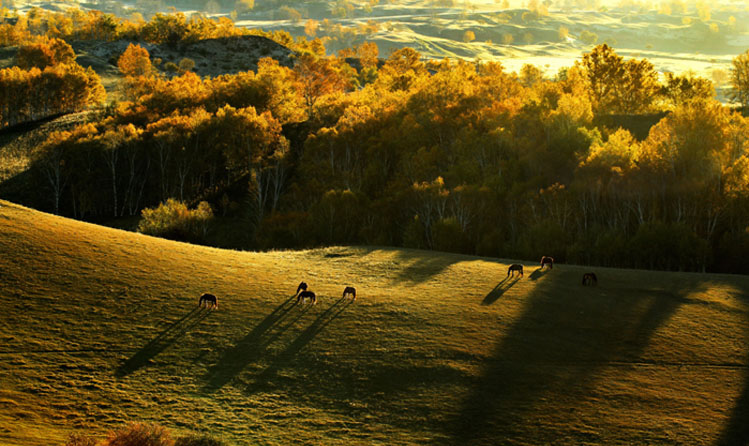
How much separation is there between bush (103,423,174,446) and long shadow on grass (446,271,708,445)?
11.6m

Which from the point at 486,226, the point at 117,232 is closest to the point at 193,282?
the point at 117,232

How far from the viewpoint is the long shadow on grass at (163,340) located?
28125 millimetres

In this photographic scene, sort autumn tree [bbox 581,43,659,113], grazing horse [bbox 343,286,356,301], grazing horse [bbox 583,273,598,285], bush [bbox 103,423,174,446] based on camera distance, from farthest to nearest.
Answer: autumn tree [bbox 581,43,659,113] → grazing horse [bbox 583,273,598,285] → grazing horse [bbox 343,286,356,301] → bush [bbox 103,423,174,446]

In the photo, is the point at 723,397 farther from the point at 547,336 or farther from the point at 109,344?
the point at 109,344

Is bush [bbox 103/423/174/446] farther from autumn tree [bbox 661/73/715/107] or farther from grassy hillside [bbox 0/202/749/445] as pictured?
Result: autumn tree [bbox 661/73/715/107]

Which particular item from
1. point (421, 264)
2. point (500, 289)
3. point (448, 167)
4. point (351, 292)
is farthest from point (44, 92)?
point (500, 289)

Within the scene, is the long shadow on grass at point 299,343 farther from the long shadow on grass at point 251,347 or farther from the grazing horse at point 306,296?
the grazing horse at point 306,296

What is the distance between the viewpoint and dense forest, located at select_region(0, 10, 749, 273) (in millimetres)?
68312

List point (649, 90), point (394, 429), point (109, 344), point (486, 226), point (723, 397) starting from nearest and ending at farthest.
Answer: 1. point (394, 429)
2. point (723, 397)
3. point (109, 344)
4. point (486, 226)
5. point (649, 90)

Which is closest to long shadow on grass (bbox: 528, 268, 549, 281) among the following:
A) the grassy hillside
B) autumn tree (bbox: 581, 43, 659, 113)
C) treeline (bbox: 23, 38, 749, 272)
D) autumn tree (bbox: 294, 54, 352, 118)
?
the grassy hillside

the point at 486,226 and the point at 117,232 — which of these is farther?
the point at 486,226

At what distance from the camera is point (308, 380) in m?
28.1

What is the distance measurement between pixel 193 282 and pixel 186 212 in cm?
5072

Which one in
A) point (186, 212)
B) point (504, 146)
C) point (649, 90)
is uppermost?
point (649, 90)
